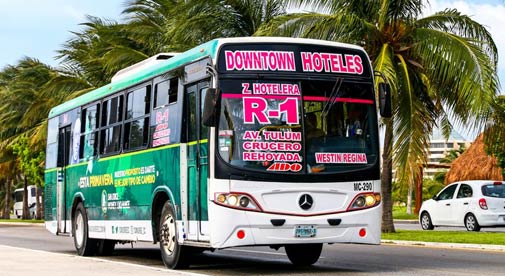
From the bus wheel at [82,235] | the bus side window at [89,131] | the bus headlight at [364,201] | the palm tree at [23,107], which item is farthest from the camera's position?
the palm tree at [23,107]

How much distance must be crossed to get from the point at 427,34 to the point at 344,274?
39.9 feet

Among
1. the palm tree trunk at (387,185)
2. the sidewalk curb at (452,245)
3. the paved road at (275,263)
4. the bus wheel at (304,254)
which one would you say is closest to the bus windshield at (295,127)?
the paved road at (275,263)

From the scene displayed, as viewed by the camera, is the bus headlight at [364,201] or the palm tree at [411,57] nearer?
the bus headlight at [364,201]

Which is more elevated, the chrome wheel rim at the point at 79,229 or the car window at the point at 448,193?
the car window at the point at 448,193

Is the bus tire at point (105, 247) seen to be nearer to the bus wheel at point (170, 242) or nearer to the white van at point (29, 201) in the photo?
the bus wheel at point (170, 242)

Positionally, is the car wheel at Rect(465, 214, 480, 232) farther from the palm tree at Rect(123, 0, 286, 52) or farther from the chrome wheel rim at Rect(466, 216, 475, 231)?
the palm tree at Rect(123, 0, 286, 52)

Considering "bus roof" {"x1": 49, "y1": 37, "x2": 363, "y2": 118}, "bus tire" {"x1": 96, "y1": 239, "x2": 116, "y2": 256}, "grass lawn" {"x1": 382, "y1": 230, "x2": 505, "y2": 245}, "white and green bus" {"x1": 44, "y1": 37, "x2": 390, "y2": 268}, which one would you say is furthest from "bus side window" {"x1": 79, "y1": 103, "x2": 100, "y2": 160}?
"grass lawn" {"x1": 382, "y1": 230, "x2": 505, "y2": 245}

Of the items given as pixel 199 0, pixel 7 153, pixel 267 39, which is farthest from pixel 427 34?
pixel 7 153

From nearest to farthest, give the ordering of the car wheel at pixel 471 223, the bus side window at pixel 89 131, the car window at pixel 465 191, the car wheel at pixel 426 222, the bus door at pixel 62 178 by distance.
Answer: the bus side window at pixel 89 131, the bus door at pixel 62 178, the car wheel at pixel 471 223, the car window at pixel 465 191, the car wheel at pixel 426 222

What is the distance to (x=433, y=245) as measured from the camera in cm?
2162

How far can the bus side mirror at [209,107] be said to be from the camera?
13.1 m

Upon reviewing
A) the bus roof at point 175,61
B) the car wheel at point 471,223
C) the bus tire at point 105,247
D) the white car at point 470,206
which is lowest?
the bus tire at point 105,247

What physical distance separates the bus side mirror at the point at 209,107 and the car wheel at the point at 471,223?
55.5 feet

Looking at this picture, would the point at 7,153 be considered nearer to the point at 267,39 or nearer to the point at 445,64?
the point at 445,64
